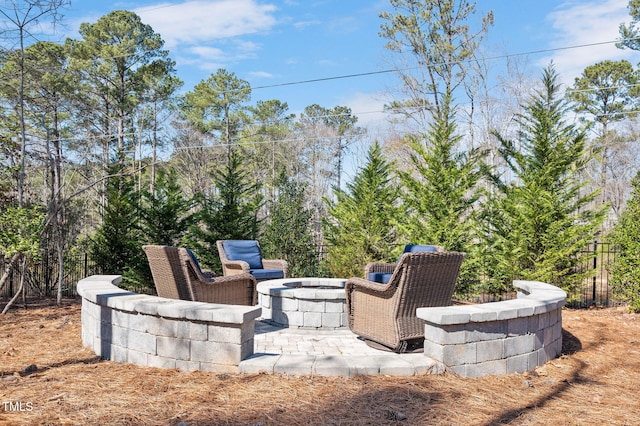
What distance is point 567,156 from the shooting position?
728cm

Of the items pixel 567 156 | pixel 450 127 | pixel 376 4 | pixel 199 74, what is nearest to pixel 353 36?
pixel 376 4

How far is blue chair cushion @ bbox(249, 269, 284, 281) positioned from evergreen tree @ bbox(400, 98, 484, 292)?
2698mm

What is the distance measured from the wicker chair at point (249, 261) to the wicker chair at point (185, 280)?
1.29 m

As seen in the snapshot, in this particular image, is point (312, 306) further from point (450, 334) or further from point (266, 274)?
point (450, 334)

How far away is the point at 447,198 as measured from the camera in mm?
7883

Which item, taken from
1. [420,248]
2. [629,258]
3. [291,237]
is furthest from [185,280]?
[629,258]

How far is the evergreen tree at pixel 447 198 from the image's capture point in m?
7.76

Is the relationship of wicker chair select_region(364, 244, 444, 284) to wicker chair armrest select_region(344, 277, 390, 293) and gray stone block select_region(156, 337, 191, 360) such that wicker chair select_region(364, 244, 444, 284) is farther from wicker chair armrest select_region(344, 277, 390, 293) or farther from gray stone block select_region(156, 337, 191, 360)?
gray stone block select_region(156, 337, 191, 360)

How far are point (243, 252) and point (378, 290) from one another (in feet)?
11.6

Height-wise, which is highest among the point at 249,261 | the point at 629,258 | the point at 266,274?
the point at 629,258

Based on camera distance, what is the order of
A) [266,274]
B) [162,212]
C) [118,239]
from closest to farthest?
1. [266,274]
2. [118,239]
3. [162,212]

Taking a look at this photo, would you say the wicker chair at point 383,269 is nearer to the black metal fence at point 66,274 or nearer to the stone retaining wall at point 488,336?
the stone retaining wall at point 488,336

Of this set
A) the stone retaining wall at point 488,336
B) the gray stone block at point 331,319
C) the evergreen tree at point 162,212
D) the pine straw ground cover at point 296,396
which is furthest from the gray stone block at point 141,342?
the evergreen tree at point 162,212

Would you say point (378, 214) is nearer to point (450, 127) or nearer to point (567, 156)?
point (450, 127)
